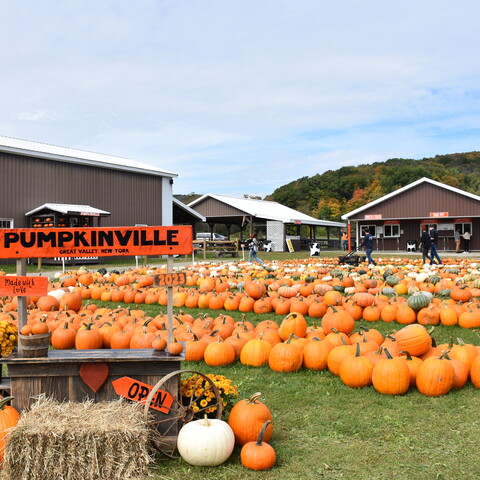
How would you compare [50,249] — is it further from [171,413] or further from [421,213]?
[421,213]

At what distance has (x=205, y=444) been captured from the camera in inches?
140

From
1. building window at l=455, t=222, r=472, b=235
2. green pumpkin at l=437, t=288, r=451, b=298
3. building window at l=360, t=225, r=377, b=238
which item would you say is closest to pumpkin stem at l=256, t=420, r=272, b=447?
green pumpkin at l=437, t=288, r=451, b=298

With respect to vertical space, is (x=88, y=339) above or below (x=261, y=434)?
above

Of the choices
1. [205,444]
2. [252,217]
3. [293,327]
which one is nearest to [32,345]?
[205,444]

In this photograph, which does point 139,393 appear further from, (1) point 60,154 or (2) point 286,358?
(1) point 60,154

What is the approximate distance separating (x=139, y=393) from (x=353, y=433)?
1720 millimetres

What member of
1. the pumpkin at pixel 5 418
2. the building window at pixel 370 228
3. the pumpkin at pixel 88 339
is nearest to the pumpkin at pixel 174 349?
the pumpkin at pixel 5 418

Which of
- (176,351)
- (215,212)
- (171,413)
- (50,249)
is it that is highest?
(215,212)

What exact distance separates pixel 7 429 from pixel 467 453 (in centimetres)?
317

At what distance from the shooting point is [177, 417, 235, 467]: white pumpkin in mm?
3553

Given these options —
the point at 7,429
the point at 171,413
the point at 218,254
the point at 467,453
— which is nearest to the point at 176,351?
the point at 171,413

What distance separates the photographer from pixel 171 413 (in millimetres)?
3842

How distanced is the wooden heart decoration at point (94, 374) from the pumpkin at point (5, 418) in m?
0.50

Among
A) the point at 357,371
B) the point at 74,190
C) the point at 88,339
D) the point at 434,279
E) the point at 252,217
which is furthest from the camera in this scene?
the point at 252,217
